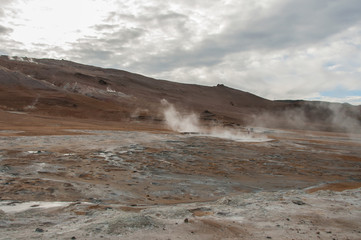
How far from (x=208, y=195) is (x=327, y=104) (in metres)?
105

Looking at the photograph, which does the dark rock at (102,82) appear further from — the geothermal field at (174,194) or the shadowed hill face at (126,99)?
the geothermal field at (174,194)

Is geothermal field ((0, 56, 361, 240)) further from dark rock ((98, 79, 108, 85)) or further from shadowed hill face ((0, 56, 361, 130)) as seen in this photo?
dark rock ((98, 79, 108, 85))

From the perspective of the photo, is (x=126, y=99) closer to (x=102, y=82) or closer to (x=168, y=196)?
(x=102, y=82)

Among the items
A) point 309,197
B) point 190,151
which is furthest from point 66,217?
point 190,151

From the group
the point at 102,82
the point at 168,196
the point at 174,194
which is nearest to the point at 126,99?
the point at 102,82

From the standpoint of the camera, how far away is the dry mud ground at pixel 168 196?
5078 mm

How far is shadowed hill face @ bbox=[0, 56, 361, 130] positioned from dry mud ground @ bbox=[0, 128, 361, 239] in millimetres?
A: 40569

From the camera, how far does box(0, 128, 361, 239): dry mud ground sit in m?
5.08

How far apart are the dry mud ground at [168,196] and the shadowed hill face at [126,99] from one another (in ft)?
133

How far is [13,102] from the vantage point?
5334 cm

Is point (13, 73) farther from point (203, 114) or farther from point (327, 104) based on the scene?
point (327, 104)

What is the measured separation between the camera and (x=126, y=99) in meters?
76.5

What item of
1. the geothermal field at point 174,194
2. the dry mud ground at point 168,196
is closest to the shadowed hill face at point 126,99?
the geothermal field at point 174,194

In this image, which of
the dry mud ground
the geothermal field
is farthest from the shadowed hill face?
the dry mud ground
